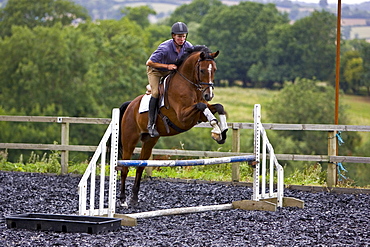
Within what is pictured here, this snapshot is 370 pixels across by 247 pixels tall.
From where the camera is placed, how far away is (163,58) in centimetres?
779

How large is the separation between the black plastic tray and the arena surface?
0.30 ft

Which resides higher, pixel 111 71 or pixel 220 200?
pixel 111 71

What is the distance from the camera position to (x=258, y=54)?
7269 cm

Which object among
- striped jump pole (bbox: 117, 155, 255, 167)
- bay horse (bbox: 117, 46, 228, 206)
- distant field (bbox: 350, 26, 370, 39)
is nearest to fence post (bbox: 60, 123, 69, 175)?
bay horse (bbox: 117, 46, 228, 206)

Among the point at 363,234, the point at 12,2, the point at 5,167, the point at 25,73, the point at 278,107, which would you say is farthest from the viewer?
the point at 12,2

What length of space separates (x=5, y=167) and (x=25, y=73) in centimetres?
3085

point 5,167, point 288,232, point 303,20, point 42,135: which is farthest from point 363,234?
point 303,20

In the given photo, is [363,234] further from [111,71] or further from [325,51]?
[325,51]

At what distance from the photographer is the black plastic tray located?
19.6 feet

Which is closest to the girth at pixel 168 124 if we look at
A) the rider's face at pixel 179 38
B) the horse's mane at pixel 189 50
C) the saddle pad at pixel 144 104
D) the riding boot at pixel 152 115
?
the riding boot at pixel 152 115

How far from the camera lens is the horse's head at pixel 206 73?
6.98 m

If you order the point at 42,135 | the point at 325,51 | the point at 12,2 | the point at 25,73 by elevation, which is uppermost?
the point at 12,2

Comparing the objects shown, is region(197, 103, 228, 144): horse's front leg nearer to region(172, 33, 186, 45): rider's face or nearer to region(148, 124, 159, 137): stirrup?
region(148, 124, 159, 137): stirrup

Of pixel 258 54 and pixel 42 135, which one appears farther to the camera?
pixel 258 54
